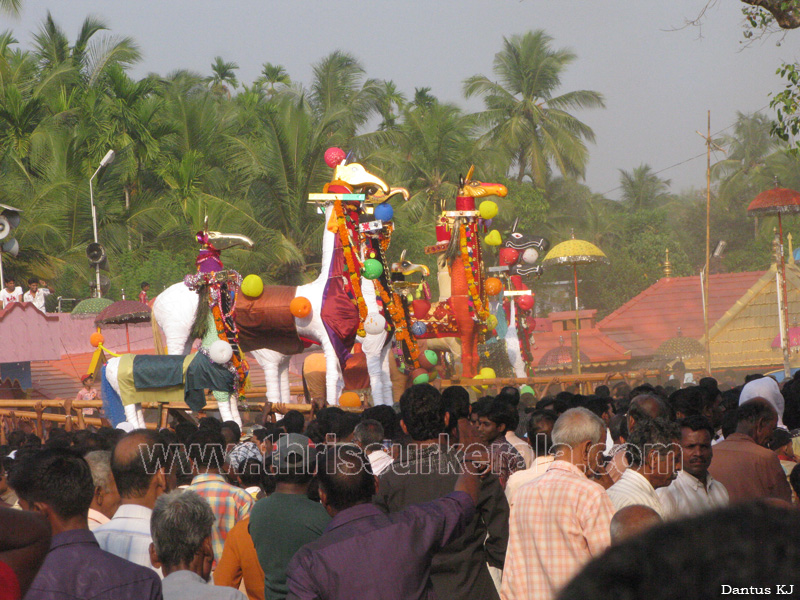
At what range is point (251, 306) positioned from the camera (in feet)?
43.3

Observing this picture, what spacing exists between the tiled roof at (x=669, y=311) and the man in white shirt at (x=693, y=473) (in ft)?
58.6

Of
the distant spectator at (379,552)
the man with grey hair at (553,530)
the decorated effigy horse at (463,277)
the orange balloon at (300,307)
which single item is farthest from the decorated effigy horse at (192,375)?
the distant spectator at (379,552)

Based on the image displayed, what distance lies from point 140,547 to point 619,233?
39.3 meters

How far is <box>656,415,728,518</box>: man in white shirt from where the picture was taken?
14.5 ft

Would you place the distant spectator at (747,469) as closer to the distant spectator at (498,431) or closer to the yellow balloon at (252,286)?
the distant spectator at (498,431)

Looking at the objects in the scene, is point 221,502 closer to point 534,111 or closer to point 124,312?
point 124,312

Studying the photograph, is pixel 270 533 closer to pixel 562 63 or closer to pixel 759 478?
pixel 759 478

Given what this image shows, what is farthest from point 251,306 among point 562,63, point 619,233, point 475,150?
point 619,233

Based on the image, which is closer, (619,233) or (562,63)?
(562,63)

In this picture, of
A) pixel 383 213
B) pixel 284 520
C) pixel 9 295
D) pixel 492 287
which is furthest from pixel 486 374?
pixel 284 520

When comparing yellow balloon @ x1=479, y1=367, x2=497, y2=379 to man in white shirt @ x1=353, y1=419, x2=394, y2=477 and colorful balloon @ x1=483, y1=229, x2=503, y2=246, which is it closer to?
colorful balloon @ x1=483, y1=229, x2=503, y2=246

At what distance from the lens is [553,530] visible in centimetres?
373

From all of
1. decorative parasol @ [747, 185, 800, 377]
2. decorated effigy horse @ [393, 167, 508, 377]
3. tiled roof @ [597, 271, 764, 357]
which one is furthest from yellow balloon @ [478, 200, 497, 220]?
tiled roof @ [597, 271, 764, 357]

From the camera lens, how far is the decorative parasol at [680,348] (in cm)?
1994
